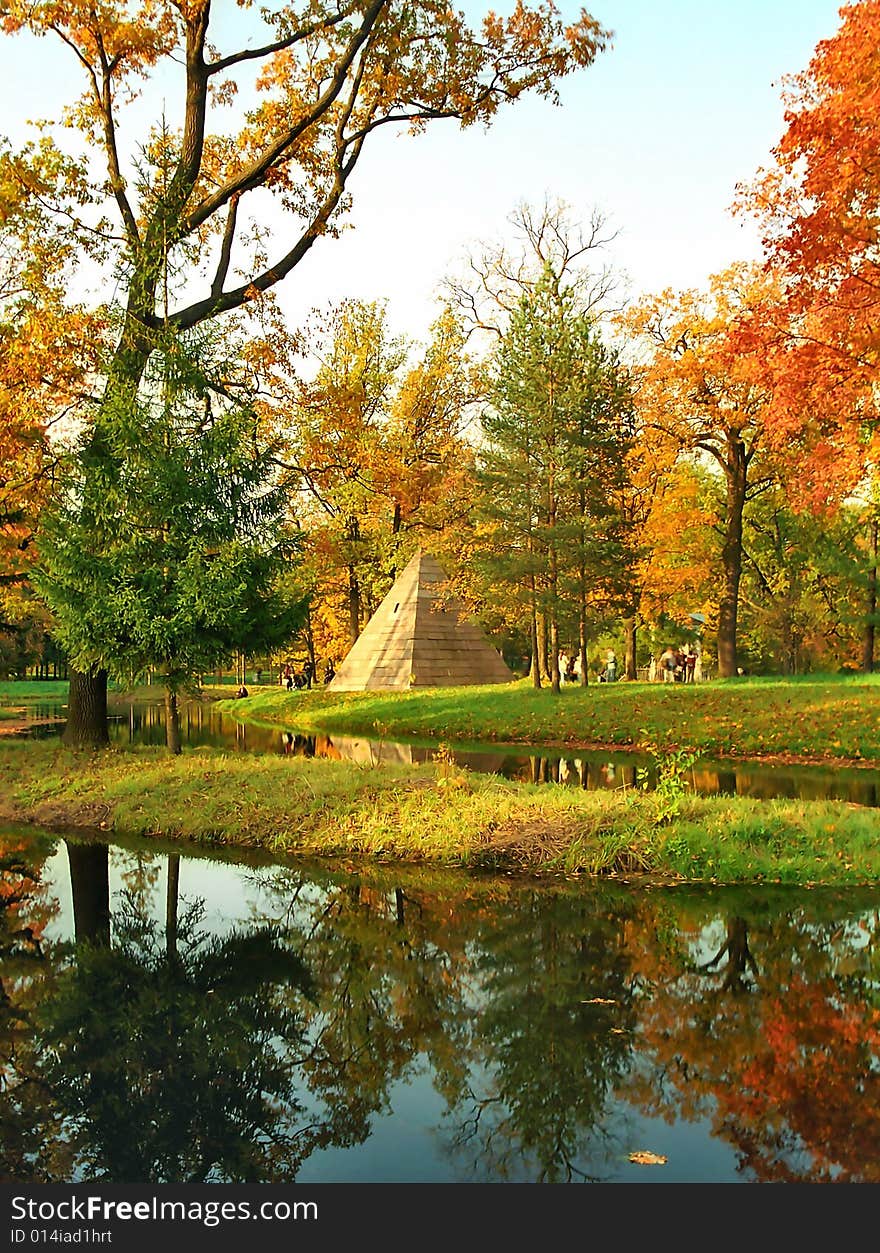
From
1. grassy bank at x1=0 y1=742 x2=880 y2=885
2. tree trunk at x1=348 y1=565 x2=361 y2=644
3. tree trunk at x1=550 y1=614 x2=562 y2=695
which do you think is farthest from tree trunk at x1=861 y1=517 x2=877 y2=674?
grassy bank at x1=0 y1=742 x2=880 y2=885

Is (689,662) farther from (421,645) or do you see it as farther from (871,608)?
(421,645)

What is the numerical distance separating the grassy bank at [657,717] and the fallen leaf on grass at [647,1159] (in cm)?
1436

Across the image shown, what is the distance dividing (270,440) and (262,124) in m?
5.42

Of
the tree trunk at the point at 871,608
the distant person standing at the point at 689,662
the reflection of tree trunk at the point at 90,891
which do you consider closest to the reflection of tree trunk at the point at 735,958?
the reflection of tree trunk at the point at 90,891

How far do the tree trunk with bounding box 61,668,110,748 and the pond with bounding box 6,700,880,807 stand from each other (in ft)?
10.5

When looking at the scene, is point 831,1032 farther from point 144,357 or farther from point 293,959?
point 144,357

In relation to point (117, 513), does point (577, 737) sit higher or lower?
lower

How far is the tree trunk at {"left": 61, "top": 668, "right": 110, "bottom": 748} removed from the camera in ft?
51.2

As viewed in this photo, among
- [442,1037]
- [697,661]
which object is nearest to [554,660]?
[697,661]

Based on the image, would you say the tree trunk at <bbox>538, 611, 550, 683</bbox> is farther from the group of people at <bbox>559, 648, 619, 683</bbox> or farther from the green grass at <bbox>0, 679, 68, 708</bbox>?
the green grass at <bbox>0, 679, 68, 708</bbox>

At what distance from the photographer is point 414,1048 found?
4.91 m

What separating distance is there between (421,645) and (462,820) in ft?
75.0

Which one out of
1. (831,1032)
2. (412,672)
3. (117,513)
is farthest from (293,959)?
(412,672)

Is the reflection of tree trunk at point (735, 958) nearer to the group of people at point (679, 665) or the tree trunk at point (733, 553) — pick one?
the tree trunk at point (733, 553)
